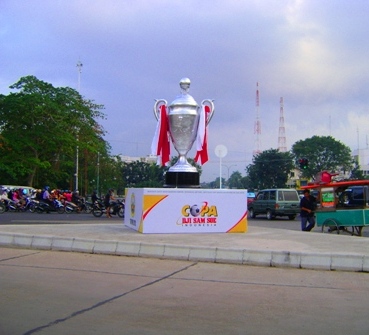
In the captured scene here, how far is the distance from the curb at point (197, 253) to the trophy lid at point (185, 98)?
5.03 m

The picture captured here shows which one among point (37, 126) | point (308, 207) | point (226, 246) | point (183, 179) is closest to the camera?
point (226, 246)

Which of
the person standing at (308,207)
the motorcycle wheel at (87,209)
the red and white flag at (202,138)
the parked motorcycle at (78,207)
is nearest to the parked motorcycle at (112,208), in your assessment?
the parked motorcycle at (78,207)

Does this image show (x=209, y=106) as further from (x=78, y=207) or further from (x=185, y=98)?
(x=78, y=207)

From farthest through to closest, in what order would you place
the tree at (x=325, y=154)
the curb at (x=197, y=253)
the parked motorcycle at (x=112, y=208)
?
the tree at (x=325, y=154) < the parked motorcycle at (x=112, y=208) < the curb at (x=197, y=253)

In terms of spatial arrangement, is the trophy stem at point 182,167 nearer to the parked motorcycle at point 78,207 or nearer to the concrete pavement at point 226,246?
the concrete pavement at point 226,246

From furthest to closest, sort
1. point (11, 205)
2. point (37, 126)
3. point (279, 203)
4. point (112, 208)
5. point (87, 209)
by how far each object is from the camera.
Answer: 1. point (37, 126)
2. point (87, 209)
3. point (11, 205)
4. point (279, 203)
5. point (112, 208)

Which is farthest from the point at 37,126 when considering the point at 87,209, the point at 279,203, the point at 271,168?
the point at 271,168

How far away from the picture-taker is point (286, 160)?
67.8 metres

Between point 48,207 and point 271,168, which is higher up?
point 271,168

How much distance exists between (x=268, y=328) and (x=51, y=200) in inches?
983

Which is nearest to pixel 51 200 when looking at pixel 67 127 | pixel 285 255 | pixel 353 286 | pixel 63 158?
pixel 67 127

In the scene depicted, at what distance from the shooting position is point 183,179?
1391cm

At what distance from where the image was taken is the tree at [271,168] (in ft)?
221

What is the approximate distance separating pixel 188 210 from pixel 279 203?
14856 mm
